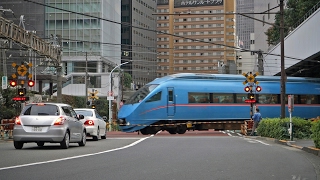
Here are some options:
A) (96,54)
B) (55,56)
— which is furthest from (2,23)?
(96,54)

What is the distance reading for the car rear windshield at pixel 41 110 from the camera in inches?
728

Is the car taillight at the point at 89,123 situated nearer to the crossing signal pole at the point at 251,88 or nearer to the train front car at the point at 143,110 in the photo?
the train front car at the point at 143,110

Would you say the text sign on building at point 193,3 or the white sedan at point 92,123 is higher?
the text sign on building at point 193,3

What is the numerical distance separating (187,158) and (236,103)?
1074 inches

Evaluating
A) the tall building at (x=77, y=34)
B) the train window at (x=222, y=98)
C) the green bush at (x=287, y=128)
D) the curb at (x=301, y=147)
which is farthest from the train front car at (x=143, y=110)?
the tall building at (x=77, y=34)

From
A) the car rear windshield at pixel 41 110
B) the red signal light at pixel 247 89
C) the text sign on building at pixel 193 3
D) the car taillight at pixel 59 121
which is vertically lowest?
the car taillight at pixel 59 121

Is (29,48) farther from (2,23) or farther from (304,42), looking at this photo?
(304,42)

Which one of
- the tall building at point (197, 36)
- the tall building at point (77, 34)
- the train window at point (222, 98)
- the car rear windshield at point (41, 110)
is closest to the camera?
the car rear windshield at point (41, 110)

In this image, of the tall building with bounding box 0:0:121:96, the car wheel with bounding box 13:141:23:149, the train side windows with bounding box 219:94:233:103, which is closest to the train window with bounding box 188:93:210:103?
the train side windows with bounding box 219:94:233:103

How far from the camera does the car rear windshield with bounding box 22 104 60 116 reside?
60.7 ft

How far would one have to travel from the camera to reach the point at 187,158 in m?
14.8

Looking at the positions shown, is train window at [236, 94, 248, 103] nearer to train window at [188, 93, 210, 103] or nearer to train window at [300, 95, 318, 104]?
train window at [188, 93, 210, 103]

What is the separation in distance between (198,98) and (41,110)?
22.6 meters

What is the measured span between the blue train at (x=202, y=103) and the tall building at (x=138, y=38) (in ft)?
264
